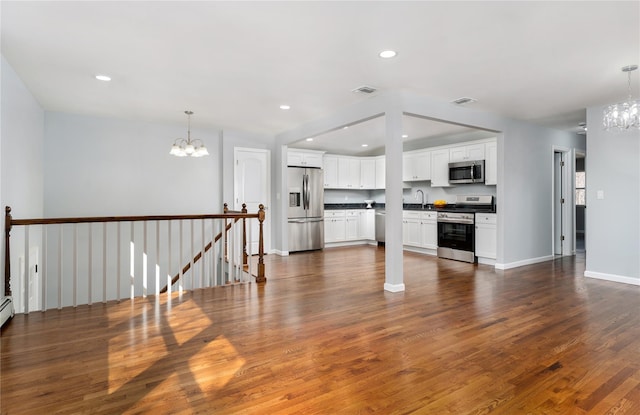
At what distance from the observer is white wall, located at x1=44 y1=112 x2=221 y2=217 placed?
18.1 ft

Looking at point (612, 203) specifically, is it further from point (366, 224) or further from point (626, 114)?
point (366, 224)

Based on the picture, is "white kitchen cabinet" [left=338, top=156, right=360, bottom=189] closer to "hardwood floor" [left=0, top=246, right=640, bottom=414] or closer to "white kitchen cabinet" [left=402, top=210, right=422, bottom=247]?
"white kitchen cabinet" [left=402, top=210, right=422, bottom=247]

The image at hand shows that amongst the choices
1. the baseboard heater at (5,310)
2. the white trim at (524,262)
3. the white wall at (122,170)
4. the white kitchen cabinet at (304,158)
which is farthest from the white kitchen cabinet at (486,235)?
the baseboard heater at (5,310)

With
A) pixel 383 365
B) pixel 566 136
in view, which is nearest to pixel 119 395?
pixel 383 365

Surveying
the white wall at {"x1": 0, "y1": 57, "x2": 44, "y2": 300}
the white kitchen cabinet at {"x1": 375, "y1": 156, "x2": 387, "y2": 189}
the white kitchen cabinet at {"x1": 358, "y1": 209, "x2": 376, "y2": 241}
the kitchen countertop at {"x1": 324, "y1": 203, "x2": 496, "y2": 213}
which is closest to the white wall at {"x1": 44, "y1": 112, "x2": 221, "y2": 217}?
the white wall at {"x1": 0, "y1": 57, "x2": 44, "y2": 300}

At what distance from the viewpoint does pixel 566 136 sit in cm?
675

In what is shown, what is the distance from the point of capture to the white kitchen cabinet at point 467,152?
6441mm

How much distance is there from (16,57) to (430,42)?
3851 mm

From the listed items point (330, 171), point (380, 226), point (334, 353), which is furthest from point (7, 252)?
point (380, 226)

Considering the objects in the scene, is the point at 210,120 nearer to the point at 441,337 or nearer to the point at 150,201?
the point at 150,201

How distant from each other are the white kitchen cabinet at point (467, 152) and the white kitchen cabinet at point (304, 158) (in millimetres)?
2800

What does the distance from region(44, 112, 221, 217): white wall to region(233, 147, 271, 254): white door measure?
0.38 m

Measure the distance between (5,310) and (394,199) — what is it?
4.08 meters

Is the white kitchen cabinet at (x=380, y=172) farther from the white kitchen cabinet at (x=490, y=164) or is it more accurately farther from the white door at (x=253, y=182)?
the white door at (x=253, y=182)
